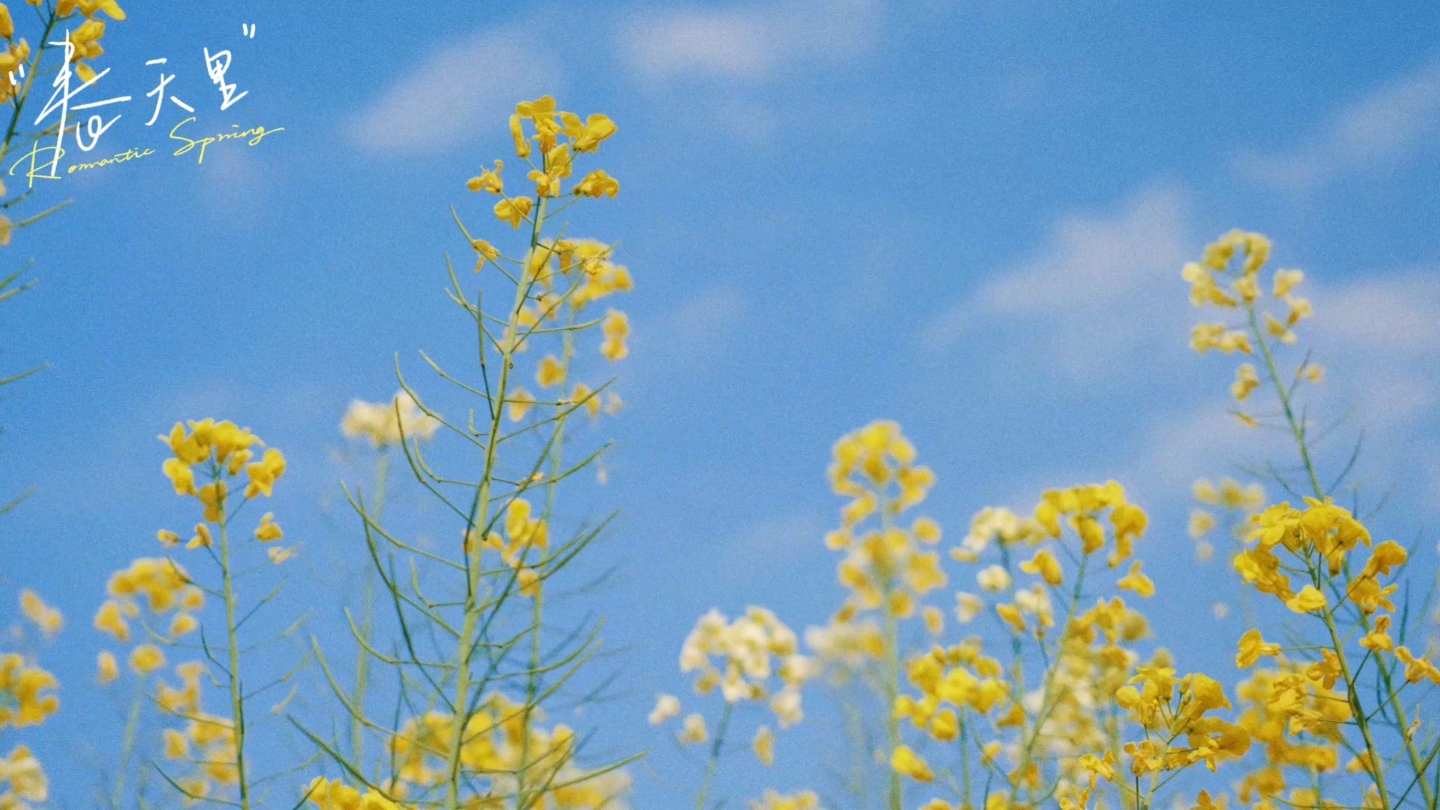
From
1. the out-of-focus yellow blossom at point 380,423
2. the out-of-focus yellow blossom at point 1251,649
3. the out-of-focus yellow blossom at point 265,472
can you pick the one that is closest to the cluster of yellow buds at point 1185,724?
the out-of-focus yellow blossom at point 1251,649

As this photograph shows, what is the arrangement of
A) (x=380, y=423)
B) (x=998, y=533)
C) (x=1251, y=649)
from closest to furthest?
(x=1251, y=649), (x=998, y=533), (x=380, y=423)

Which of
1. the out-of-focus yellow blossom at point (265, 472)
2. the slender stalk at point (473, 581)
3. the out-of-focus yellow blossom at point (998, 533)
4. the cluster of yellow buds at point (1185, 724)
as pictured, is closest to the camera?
the slender stalk at point (473, 581)

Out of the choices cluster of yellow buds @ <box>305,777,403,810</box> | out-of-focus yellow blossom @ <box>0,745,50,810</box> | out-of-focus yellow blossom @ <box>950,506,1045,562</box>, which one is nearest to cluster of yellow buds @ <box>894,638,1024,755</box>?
out-of-focus yellow blossom @ <box>950,506,1045,562</box>

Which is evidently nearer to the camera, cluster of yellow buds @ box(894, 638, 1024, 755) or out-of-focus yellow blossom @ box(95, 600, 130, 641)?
cluster of yellow buds @ box(894, 638, 1024, 755)

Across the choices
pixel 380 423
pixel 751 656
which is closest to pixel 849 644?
pixel 751 656

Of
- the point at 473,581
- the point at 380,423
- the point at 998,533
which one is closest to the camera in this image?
the point at 473,581

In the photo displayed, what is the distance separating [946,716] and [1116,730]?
3.28 feet

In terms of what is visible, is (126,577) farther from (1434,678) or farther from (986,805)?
(1434,678)

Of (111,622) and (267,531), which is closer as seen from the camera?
(267,531)

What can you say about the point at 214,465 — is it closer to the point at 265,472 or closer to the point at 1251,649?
the point at 265,472

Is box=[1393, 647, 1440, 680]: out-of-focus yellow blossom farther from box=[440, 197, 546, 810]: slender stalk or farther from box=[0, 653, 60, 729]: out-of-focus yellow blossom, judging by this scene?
box=[0, 653, 60, 729]: out-of-focus yellow blossom

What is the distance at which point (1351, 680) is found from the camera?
1.74m

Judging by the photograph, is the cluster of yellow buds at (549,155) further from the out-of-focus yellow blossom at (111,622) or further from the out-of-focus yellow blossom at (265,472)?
the out-of-focus yellow blossom at (111,622)

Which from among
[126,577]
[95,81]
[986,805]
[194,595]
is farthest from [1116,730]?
[126,577]
